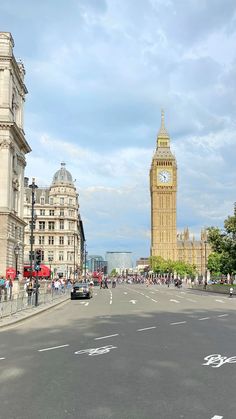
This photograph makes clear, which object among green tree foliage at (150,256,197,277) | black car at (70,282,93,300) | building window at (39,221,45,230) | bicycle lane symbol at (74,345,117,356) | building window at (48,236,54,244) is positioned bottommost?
green tree foliage at (150,256,197,277)

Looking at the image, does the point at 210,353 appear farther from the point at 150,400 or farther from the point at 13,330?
the point at 13,330

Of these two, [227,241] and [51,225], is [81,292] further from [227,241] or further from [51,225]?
[51,225]

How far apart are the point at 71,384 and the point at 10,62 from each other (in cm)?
5065

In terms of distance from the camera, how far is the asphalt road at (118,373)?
23.6 ft

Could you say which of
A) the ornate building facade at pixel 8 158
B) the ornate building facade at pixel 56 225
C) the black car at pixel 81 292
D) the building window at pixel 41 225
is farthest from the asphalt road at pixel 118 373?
the building window at pixel 41 225

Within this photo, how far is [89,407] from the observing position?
7.28 m

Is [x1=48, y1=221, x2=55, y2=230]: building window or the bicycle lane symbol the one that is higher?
[x1=48, y1=221, x2=55, y2=230]: building window

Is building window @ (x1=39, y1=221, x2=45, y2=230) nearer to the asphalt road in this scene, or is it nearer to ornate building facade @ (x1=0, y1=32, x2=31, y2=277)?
ornate building facade @ (x1=0, y1=32, x2=31, y2=277)

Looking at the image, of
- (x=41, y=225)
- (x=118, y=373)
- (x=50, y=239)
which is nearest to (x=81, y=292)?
(x=118, y=373)

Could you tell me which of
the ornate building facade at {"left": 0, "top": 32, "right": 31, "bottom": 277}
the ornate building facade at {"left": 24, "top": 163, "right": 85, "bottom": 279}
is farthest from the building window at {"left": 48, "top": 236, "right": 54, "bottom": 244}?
the ornate building facade at {"left": 0, "top": 32, "right": 31, "bottom": 277}

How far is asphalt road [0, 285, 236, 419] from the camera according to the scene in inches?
283

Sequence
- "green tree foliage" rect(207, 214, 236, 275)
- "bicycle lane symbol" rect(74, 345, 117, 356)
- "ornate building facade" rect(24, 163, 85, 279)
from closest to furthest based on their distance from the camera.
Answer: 1. "bicycle lane symbol" rect(74, 345, 117, 356)
2. "green tree foliage" rect(207, 214, 236, 275)
3. "ornate building facade" rect(24, 163, 85, 279)

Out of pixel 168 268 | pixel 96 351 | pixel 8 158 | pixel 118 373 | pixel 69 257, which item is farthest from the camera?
pixel 168 268

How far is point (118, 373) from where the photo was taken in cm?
979
